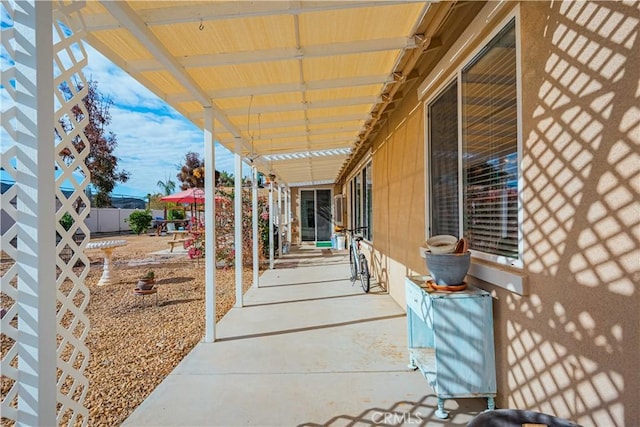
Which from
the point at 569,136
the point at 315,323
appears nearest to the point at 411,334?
the point at 315,323

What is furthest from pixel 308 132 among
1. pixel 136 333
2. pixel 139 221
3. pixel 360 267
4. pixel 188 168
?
pixel 188 168

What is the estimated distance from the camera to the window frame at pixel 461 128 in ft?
6.39

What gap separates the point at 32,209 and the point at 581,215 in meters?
2.33

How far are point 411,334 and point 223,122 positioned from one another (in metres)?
3.15

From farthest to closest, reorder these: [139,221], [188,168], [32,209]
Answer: [188,168]
[139,221]
[32,209]

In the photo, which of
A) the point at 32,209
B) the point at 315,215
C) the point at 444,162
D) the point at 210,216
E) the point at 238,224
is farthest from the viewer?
the point at 315,215

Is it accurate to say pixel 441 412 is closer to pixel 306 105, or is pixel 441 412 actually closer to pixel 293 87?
pixel 293 87

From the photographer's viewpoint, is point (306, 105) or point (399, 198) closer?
point (306, 105)

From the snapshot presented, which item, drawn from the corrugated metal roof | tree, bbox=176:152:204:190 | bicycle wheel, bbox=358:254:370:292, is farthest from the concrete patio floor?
tree, bbox=176:152:204:190

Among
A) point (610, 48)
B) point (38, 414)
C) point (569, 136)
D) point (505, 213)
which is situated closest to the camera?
point (38, 414)

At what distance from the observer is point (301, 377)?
2.65m

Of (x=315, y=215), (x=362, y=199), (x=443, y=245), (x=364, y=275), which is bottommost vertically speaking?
(x=364, y=275)

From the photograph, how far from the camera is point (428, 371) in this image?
2.29 m

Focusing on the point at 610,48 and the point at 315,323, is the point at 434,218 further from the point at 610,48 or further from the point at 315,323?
the point at 610,48
